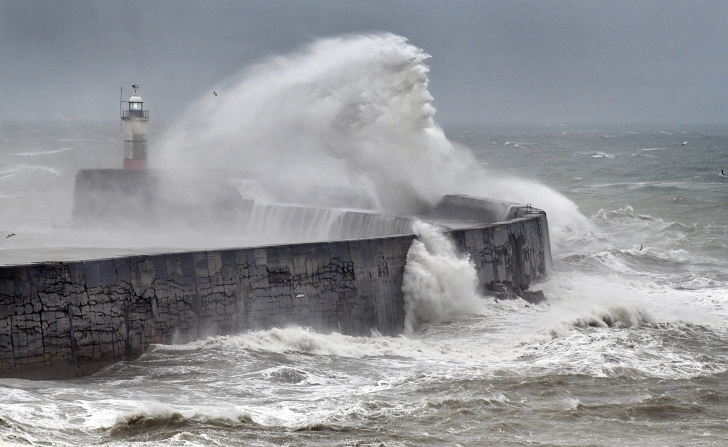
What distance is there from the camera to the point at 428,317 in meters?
13.0

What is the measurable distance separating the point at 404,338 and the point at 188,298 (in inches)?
111

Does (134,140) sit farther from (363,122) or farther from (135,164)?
(363,122)

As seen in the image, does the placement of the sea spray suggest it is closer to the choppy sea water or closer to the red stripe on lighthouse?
the choppy sea water

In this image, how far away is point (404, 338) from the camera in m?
12.1

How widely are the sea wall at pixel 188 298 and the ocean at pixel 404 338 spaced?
28 centimetres

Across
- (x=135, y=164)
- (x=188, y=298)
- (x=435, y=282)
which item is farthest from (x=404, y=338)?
(x=135, y=164)

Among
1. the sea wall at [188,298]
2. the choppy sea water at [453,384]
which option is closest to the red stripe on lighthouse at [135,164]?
the choppy sea water at [453,384]

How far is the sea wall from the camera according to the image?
32.1 feet

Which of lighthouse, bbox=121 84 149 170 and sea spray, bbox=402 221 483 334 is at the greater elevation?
lighthouse, bbox=121 84 149 170

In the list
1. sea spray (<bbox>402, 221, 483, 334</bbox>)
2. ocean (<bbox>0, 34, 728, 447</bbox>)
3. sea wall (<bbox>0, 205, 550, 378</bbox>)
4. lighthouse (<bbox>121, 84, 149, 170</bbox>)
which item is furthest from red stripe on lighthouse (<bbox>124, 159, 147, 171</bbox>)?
sea wall (<bbox>0, 205, 550, 378</bbox>)

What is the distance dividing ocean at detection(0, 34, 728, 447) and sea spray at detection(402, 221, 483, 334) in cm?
3

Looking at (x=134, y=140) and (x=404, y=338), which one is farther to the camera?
(x=134, y=140)

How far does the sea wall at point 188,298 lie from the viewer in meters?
9.77

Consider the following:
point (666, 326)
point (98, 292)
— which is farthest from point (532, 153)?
point (98, 292)
